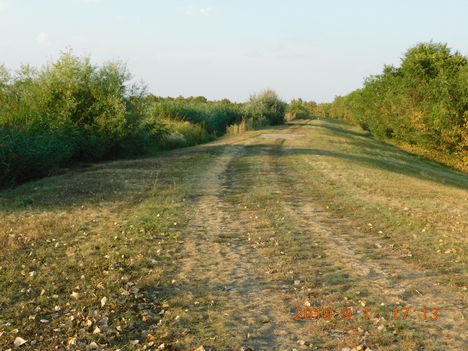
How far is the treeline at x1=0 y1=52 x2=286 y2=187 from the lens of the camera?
47.5 feet

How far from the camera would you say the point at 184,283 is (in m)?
6.33

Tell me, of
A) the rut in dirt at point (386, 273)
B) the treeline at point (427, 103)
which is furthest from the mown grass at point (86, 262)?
the treeline at point (427, 103)

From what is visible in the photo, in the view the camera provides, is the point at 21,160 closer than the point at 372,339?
No

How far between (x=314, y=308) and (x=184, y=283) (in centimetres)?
204

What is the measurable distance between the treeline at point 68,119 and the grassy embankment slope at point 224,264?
146 cm

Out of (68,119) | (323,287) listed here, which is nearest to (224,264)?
(323,287)

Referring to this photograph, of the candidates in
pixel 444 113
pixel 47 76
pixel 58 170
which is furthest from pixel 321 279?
pixel 444 113

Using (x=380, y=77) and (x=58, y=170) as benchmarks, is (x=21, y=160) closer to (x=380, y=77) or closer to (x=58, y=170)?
(x=58, y=170)
